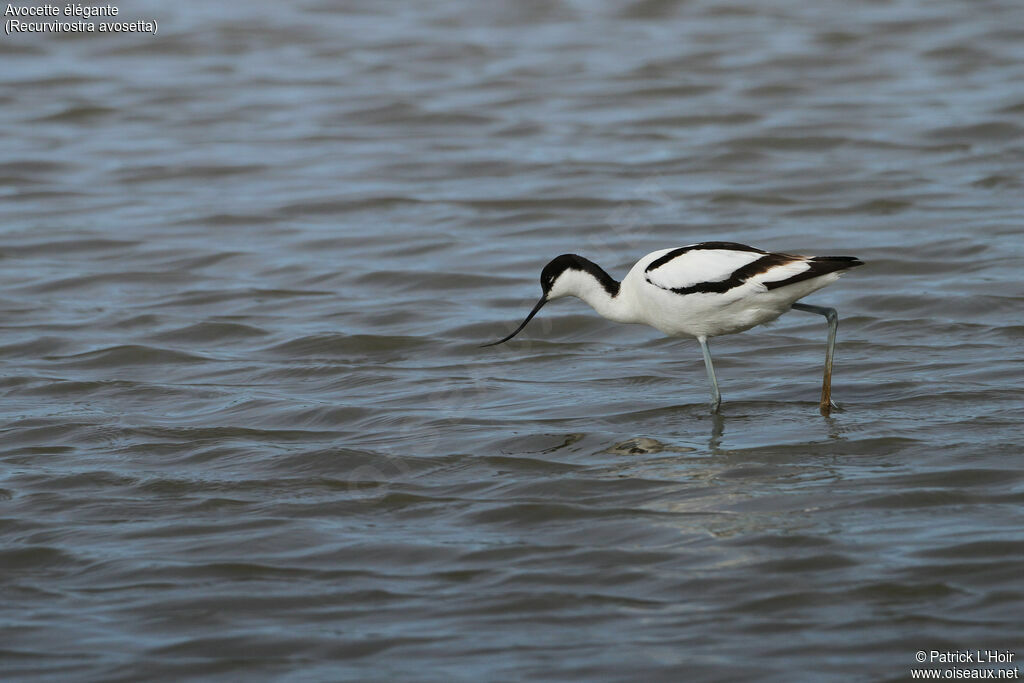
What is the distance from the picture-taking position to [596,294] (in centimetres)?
740

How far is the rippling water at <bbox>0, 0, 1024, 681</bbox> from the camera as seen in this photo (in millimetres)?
4840

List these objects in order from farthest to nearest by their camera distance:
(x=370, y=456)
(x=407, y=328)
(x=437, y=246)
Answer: (x=437, y=246)
(x=407, y=328)
(x=370, y=456)

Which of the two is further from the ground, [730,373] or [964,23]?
[964,23]

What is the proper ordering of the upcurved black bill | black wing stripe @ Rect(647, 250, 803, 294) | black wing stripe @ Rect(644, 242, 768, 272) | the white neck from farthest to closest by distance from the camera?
the upcurved black bill → the white neck → black wing stripe @ Rect(644, 242, 768, 272) → black wing stripe @ Rect(647, 250, 803, 294)

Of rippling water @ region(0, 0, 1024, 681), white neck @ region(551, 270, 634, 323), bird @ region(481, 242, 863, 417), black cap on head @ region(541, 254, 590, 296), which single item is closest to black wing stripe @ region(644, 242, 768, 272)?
bird @ region(481, 242, 863, 417)

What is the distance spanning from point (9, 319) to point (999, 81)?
9.71m

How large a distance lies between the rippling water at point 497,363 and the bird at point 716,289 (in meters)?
0.42

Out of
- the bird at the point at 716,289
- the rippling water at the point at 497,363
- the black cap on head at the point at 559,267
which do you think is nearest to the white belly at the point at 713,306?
the bird at the point at 716,289

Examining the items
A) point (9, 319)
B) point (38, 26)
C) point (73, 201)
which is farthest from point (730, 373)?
point (38, 26)

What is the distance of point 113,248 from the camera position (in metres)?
10.8

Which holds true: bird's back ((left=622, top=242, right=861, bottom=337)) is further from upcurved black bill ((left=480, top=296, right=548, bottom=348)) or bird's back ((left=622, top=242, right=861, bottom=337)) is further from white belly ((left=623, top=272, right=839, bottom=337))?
upcurved black bill ((left=480, top=296, right=548, bottom=348))

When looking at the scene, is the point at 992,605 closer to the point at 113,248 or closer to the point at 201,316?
the point at 201,316

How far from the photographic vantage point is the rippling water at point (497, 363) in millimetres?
4840

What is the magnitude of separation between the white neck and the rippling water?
1.42 feet
